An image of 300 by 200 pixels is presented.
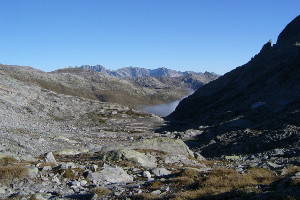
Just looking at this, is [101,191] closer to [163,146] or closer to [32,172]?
[32,172]

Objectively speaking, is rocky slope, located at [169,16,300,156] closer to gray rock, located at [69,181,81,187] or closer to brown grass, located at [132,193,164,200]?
brown grass, located at [132,193,164,200]

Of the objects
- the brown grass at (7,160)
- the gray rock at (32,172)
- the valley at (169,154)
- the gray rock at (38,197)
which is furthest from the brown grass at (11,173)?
the brown grass at (7,160)

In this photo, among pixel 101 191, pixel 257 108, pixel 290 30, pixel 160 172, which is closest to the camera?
pixel 101 191

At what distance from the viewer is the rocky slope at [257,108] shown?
50.7 metres

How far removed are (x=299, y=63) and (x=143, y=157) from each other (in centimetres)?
8769

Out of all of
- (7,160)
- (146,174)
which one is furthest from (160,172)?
(7,160)

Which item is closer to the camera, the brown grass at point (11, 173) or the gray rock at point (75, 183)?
the gray rock at point (75, 183)

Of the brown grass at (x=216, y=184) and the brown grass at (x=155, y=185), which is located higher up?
the brown grass at (x=216, y=184)

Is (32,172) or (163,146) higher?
(32,172)

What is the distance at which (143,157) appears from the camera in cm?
2988

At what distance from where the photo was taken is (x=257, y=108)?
7812cm

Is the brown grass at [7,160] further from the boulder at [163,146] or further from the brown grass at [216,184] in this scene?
the boulder at [163,146]

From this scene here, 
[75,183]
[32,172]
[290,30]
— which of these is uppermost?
[290,30]

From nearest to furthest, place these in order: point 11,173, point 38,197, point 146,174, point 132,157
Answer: point 38,197, point 11,173, point 146,174, point 132,157
